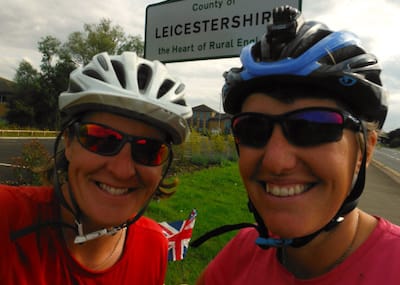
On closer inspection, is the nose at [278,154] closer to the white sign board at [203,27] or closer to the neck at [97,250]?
the neck at [97,250]

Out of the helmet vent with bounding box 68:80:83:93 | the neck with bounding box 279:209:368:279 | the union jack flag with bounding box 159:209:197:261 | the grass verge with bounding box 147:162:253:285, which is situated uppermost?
the helmet vent with bounding box 68:80:83:93

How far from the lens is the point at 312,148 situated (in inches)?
58.2

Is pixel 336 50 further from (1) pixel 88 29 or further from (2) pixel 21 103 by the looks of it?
(1) pixel 88 29

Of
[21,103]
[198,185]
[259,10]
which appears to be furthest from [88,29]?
[259,10]

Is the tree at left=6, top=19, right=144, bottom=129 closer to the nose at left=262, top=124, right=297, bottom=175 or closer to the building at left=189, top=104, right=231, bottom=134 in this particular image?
the building at left=189, top=104, right=231, bottom=134

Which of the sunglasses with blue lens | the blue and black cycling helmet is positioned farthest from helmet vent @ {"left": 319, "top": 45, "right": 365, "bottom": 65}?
the sunglasses with blue lens

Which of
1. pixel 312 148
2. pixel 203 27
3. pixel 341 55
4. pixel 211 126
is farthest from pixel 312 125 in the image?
pixel 211 126

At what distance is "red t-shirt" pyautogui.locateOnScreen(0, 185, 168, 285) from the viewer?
5.99 feet

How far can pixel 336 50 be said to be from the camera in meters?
1.58

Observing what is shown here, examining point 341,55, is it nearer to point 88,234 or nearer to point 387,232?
point 387,232

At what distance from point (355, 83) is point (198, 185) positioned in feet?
29.3

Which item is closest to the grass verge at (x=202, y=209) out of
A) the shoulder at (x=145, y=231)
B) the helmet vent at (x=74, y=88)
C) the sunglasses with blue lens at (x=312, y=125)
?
the shoulder at (x=145, y=231)

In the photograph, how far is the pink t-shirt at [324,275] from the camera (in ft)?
4.66

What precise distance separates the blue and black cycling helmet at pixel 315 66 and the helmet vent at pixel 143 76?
28.0 inches
